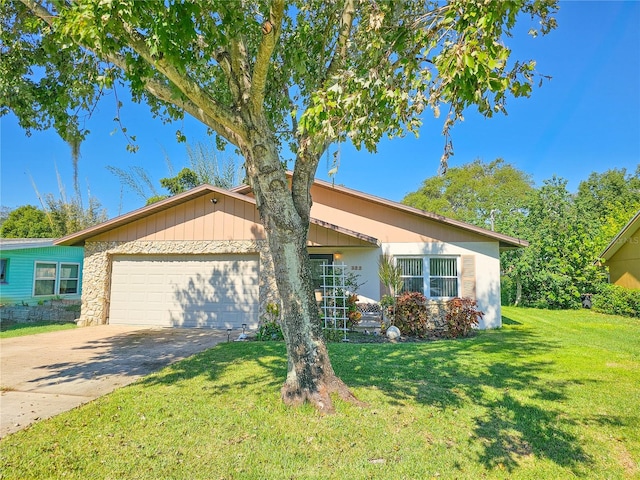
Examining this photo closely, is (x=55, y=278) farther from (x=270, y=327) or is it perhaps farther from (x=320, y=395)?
(x=320, y=395)

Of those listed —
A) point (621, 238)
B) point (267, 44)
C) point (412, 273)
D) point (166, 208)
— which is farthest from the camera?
point (621, 238)

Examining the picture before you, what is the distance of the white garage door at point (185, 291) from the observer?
37.8 ft

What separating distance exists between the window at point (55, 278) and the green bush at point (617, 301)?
24411 millimetres

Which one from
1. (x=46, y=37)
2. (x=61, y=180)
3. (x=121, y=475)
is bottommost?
(x=121, y=475)

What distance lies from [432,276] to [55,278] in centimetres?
1676

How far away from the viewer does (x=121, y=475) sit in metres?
3.00

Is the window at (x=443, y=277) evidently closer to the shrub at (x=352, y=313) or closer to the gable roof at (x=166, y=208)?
the gable roof at (x=166, y=208)

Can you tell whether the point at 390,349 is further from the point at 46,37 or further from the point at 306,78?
the point at 46,37

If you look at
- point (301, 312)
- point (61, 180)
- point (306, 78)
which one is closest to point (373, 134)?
point (301, 312)

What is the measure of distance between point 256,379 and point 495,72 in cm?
505

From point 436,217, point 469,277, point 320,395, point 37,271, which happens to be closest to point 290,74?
point 320,395

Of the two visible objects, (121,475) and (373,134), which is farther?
(373,134)

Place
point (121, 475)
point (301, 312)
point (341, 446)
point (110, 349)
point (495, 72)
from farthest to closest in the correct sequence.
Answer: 1. point (110, 349)
2. point (301, 312)
3. point (341, 446)
4. point (495, 72)
5. point (121, 475)

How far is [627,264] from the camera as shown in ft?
53.6
